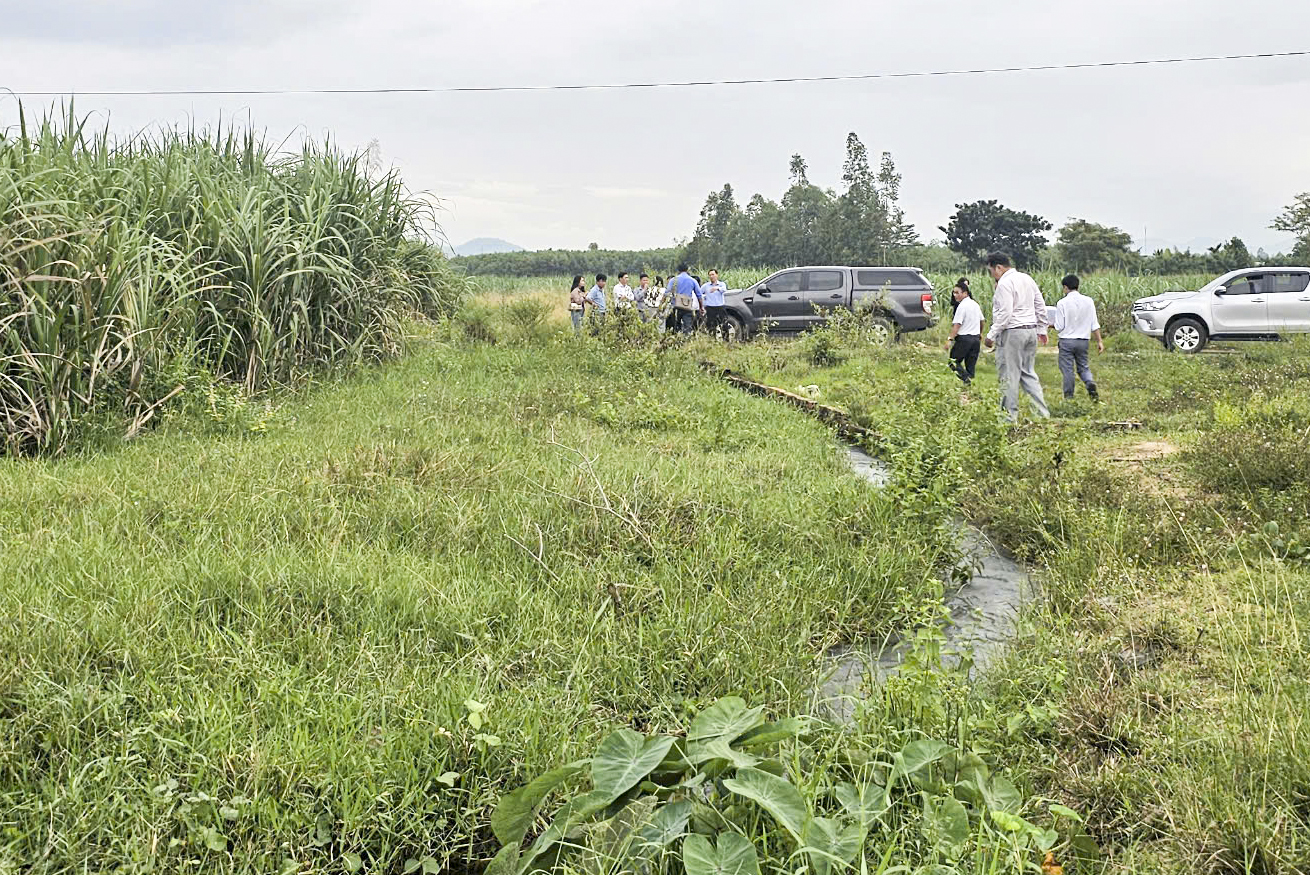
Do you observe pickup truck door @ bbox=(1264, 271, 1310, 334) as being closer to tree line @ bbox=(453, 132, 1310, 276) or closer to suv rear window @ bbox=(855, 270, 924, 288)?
suv rear window @ bbox=(855, 270, 924, 288)

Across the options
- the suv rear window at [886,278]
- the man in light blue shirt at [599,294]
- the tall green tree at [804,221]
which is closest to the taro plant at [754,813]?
the man in light blue shirt at [599,294]

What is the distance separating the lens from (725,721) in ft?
9.27

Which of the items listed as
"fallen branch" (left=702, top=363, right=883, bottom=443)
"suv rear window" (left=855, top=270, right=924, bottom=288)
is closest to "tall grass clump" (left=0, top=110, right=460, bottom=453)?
"fallen branch" (left=702, top=363, right=883, bottom=443)

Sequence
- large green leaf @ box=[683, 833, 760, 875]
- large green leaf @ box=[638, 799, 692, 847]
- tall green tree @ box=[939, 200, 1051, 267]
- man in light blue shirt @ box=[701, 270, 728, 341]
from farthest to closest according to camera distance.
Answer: tall green tree @ box=[939, 200, 1051, 267]
man in light blue shirt @ box=[701, 270, 728, 341]
large green leaf @ box=[638, 799, 692, 847]
large green leaf @ box=[683, 833, 760, 875]

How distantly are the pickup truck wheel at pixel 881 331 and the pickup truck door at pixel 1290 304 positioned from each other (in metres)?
6.55

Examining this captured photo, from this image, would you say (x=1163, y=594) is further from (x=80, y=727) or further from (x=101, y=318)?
(x=101, y=318)

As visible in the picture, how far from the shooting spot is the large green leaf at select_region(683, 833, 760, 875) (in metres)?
2.27

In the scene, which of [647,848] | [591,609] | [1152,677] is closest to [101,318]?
[591,609]

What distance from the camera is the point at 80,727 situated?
299cm

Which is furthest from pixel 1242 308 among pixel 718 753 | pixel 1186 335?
pixel 718 753

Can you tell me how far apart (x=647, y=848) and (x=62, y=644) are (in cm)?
218

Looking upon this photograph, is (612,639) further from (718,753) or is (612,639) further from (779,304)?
(779,304)

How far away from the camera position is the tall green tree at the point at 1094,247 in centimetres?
5053

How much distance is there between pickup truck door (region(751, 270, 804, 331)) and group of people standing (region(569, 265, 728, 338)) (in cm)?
73
